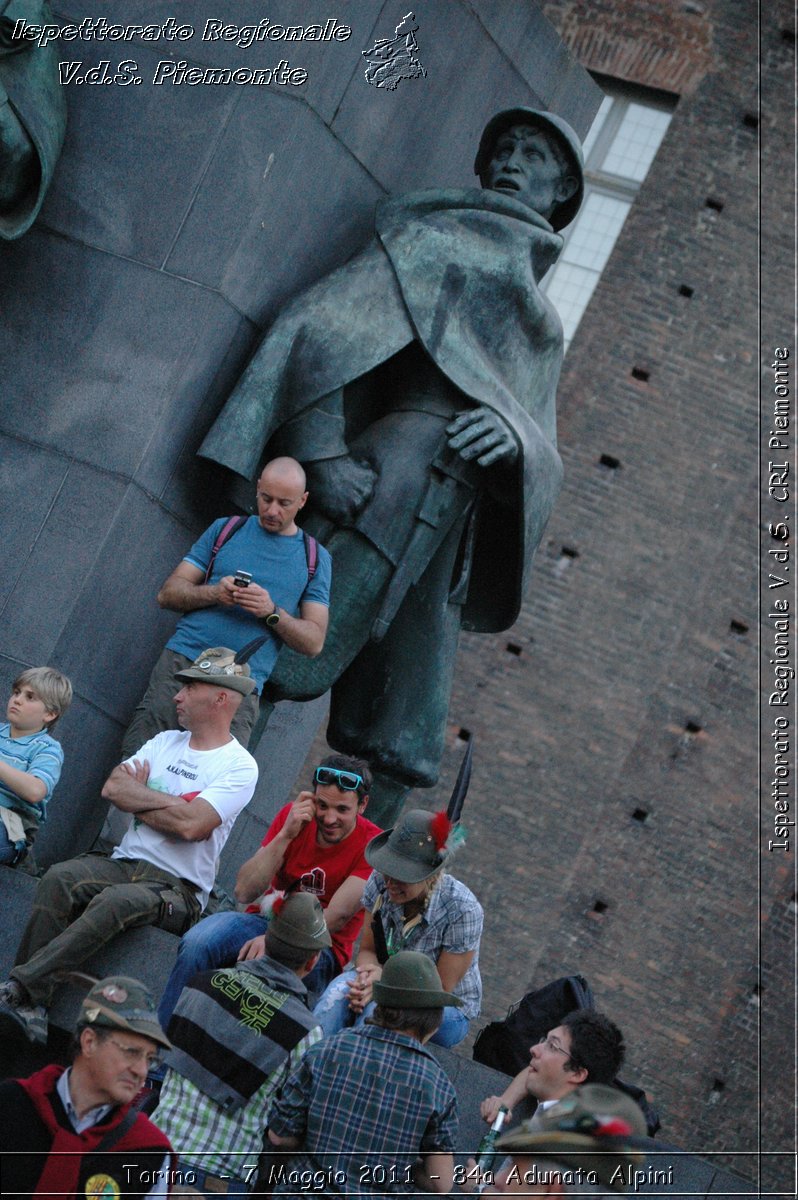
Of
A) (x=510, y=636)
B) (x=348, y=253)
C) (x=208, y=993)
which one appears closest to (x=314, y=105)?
(x=348, y=253)

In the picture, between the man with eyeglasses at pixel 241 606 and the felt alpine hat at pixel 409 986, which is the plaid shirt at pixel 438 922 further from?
the felt alpine hat at pixel 409 986

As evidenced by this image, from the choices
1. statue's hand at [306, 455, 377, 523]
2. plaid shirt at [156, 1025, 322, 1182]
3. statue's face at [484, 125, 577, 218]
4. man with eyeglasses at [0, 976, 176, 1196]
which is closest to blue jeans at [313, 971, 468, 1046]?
plaid shirt at [156, 1025, 322, 1182]

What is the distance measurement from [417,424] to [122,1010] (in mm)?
3045

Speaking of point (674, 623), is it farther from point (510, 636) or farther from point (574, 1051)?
point (574, 1051)

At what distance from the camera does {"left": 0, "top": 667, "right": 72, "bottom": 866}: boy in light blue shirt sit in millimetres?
5422

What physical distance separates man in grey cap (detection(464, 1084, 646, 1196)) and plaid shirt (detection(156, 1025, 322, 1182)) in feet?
1.95

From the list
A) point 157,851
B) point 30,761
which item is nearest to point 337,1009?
point 157,851

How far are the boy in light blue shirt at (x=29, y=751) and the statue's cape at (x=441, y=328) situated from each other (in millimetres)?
1025

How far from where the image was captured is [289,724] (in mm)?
7379

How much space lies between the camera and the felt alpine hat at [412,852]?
5328 mm

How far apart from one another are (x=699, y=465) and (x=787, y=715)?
2.19 metres

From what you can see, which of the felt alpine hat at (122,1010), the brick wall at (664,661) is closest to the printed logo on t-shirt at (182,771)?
the felt alpine hat at (122,1010)

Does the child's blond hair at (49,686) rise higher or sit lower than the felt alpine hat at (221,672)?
lower

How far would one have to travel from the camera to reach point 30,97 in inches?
245
